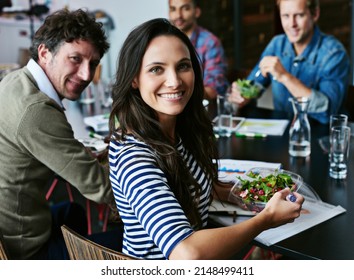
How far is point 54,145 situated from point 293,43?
1.82 meters

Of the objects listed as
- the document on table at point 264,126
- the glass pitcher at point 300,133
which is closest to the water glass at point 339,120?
the glass pitcher at point 300,133

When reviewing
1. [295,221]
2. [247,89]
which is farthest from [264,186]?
[247,89]

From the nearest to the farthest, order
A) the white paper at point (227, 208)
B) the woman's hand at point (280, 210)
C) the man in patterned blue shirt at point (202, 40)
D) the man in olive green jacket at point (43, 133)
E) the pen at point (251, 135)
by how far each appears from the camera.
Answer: the woman's hand at point (280, 210)
the white paper at point (227, 208)
the man in olive green jacket at point (43, 133)
the pen at point (251, 135)
the man in patterned blue shirt at point (202, 40)

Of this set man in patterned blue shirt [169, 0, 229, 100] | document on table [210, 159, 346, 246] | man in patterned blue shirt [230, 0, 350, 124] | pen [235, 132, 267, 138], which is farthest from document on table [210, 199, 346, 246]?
man in patterned blue shirt [169, 0, 229, 100]

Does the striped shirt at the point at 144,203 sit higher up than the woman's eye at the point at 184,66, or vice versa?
the woman's eye at the point at 184,66

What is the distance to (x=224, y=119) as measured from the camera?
2426 mm

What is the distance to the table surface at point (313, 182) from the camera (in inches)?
52.9

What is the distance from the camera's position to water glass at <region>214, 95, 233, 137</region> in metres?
2.40

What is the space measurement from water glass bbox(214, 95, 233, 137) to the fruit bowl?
2.47 feet

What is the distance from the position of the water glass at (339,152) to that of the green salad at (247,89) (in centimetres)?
91

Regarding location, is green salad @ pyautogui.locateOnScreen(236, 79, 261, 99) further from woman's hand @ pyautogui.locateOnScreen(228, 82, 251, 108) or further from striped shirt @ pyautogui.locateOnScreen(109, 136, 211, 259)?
striped shirt @ pyautogui.locateOnScreen(109, 136, 211, 259)

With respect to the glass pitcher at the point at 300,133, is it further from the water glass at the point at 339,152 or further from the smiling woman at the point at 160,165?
the smiling woman at the point at 160,165

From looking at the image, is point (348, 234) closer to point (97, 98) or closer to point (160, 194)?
point (160, 194)

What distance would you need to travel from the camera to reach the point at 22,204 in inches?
72.9
